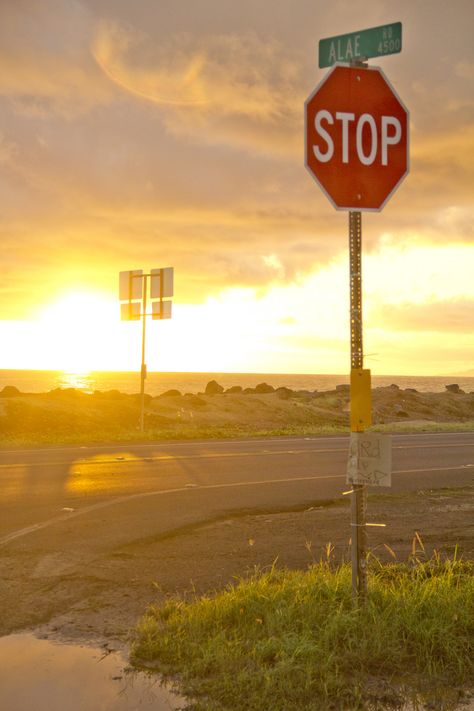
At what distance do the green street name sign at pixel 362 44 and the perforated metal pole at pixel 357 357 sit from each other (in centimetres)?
111

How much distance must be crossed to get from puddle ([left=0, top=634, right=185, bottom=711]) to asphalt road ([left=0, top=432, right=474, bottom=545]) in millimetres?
3454

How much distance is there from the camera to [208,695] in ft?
14.9

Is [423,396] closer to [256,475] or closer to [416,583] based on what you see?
[256,475]

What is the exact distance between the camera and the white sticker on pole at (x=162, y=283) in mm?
23484

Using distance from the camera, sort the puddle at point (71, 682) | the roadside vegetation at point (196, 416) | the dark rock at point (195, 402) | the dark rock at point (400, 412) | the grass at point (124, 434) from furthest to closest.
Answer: the dark rock at point (400, 412) → the dark rock at point (195, 402) → the roadside vegetation at point (196, 416) → the grass at point (124, 434) → the puddle at point (71, 682)

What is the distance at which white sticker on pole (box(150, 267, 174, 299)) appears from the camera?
23484mm

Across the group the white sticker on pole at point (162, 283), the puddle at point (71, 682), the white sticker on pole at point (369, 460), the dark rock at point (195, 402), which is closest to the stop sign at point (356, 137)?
the white sticker on pole at point (369, 460)

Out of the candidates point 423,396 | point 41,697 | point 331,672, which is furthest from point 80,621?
point 423,396

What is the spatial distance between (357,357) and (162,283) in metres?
18.5

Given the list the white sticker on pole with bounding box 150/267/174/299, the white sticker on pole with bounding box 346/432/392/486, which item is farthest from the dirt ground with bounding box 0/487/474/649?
the white sticker on pole with bounding box 150/267/174/299

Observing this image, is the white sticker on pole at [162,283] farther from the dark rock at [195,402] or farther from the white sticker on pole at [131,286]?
the dark rock at [195,402]

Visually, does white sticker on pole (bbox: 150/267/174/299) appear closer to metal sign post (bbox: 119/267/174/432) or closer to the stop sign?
metal sign post (bbox: 119/267/174/432)

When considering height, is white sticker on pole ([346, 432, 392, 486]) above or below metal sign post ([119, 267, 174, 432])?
below

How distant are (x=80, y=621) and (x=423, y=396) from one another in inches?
1614
